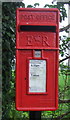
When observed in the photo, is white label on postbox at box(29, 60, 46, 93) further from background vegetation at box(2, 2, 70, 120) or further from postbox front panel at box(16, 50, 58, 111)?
background vegetation at box(2, 2, 70, 120)

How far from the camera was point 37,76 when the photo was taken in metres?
1.89

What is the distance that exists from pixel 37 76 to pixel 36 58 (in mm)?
174

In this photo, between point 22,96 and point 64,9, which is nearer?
point 22,96

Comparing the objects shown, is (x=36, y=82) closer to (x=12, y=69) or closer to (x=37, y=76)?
(x=37, y=76)

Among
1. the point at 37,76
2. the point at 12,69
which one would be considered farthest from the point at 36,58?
the point at 12,69

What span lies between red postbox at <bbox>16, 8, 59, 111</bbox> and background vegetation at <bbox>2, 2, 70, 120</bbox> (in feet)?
2.05

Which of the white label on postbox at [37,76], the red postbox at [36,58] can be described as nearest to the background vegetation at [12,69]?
the red postbox at [36,58]

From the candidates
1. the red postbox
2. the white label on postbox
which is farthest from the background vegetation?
the white label on postbox

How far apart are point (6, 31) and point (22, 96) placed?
953mm

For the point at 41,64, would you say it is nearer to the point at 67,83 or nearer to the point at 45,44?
the point at 45,44

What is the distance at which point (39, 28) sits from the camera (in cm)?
184

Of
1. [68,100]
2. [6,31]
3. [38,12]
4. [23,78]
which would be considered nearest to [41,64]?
[23,78]

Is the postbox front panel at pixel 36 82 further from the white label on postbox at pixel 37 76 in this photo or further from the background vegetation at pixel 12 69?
the background vegetation at pixel 12 69

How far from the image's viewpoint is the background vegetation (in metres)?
2.52
